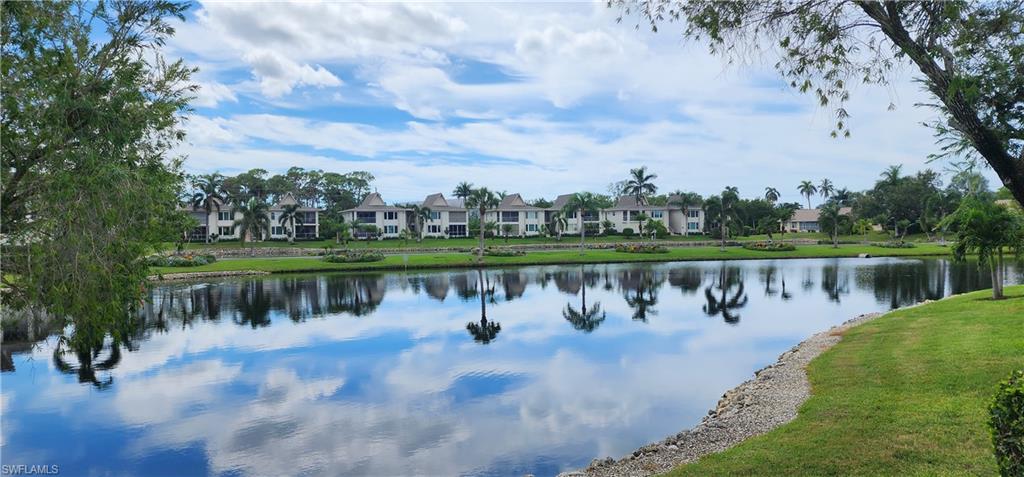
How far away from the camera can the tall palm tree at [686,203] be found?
10431 cm

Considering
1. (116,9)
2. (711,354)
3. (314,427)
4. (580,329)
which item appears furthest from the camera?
(580,329)

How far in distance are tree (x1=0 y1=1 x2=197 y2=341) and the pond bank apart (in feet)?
191

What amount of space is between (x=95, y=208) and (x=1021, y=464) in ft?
31.9

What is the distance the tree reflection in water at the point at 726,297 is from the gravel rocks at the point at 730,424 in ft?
50.0

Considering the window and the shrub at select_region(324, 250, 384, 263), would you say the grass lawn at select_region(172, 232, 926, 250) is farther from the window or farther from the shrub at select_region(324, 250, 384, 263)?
the shrub at select_region(324, 250, 384, 263)

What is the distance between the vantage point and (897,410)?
11133mm

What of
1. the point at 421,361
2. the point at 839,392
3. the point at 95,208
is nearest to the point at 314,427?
the point at 421,361

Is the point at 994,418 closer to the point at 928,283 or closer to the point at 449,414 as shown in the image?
the point at 449,414

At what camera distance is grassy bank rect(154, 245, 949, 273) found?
64.1m

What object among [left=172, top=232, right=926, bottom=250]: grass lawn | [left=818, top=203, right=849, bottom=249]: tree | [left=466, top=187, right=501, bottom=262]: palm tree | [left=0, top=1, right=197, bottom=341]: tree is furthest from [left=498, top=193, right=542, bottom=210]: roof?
[left=0, top=1, right=197, bottom=341]: tree

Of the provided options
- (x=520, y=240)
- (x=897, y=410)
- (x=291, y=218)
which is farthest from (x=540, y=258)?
(x=897, y=410)

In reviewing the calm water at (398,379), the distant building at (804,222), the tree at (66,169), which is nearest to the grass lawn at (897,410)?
the calm water at (398,379)

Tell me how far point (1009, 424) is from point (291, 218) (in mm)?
98212

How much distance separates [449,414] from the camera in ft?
54.4
